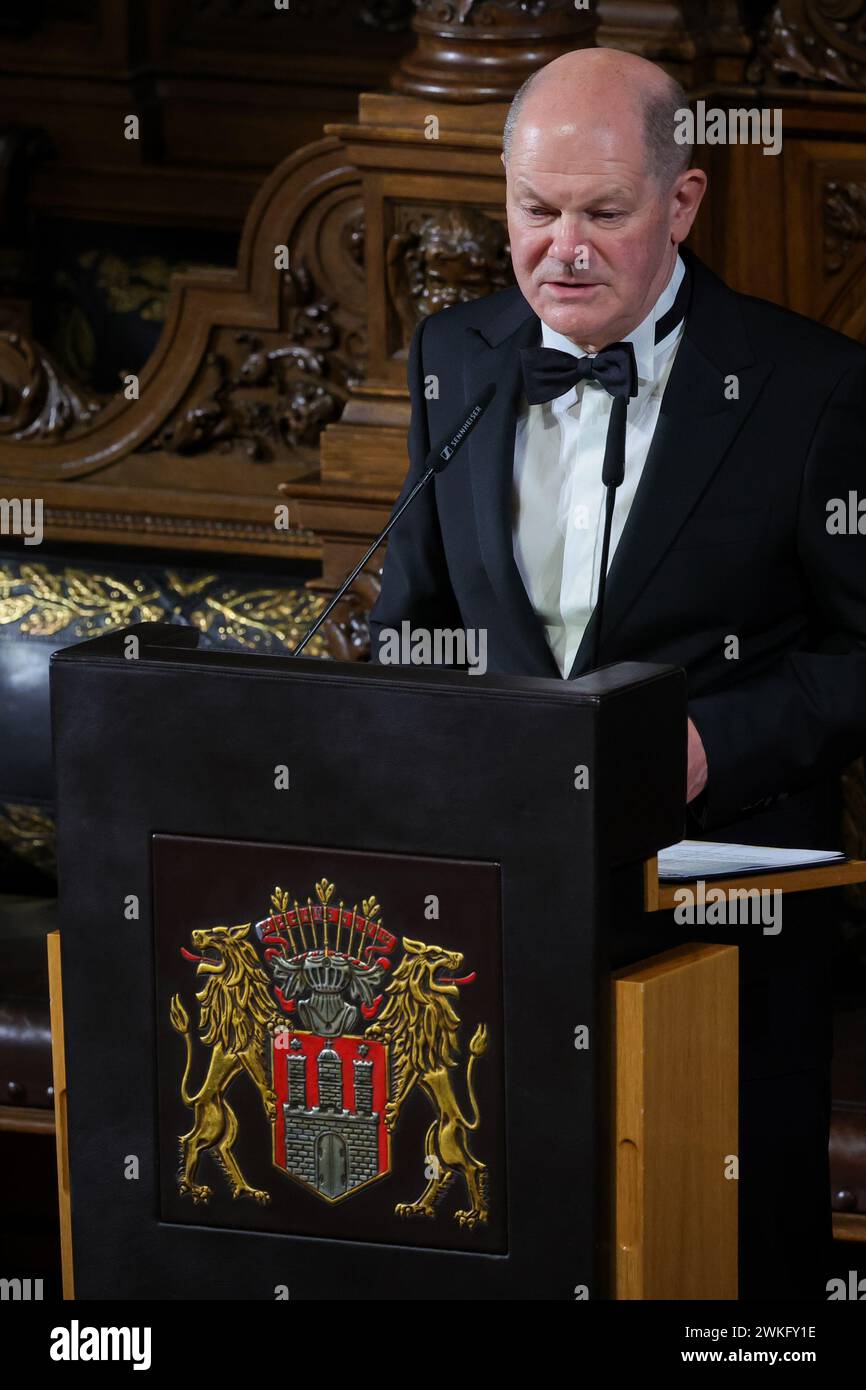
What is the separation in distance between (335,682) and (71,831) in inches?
10.9

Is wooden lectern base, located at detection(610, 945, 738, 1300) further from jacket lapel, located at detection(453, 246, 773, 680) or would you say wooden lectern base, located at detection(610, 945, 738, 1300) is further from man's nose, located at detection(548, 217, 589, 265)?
man's nose, located at detection(548, 217, 589, 265)

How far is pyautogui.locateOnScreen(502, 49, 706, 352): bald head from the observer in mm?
2125

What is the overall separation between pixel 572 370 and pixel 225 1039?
0.73 m

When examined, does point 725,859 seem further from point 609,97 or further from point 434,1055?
point 609,97

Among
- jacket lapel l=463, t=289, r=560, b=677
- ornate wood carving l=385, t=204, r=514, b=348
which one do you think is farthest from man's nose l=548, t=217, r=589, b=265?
ornate wood carving l=385, t=204, r=514, b=348

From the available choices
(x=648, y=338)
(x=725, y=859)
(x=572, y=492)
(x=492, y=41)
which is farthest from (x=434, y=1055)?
(x=492, y=41)

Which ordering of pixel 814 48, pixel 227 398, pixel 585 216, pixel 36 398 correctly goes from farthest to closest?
pixel 36 398 → pixel 227 398 → pixel 814 48 → pixel 585 216

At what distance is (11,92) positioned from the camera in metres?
5.22

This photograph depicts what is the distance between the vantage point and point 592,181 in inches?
83.8

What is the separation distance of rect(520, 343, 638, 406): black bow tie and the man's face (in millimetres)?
41

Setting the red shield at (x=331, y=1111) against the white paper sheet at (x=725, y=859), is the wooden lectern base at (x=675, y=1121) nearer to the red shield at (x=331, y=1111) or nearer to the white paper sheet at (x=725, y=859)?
the white paper sheet at (x=725, y=859)

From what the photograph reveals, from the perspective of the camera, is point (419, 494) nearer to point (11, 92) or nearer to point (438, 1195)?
point (438, 1195)

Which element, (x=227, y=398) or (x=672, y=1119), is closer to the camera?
(x=672, y=1119)
